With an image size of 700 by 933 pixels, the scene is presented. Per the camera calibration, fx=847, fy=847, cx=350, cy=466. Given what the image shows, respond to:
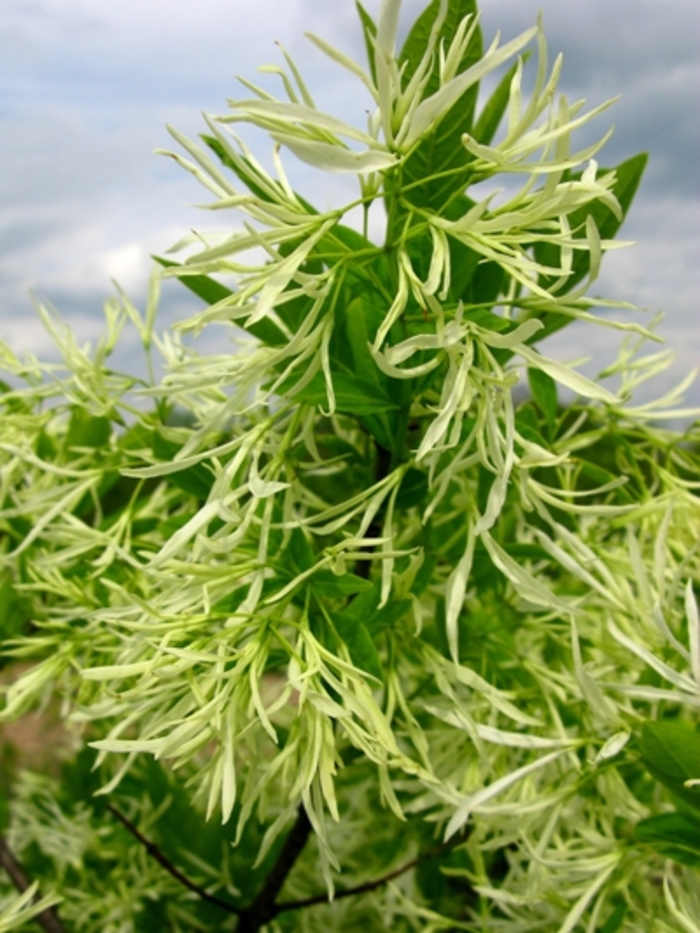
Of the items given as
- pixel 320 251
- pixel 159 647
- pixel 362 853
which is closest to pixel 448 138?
pixel 320 251

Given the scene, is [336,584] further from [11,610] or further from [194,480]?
[11,610]

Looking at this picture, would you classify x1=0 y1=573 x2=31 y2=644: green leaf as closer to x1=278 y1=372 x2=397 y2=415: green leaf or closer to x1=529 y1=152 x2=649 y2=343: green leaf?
x1=278 y1=372 x2=397 y2=415: green leaf

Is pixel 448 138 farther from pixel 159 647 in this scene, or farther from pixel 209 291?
pixel 159 647

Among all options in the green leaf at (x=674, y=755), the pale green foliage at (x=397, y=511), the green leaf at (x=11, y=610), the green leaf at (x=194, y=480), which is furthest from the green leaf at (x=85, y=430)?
the green leaf at (x=674, y=755)

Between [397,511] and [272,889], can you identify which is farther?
[272,889]

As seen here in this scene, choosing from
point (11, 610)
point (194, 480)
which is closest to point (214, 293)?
point (194, 480)

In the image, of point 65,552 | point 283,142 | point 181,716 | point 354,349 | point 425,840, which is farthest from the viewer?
point 425,840

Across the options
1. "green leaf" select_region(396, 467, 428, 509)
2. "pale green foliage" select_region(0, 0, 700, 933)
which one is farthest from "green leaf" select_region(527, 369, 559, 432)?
"green leaf" select_region(396, 467, 428, 509)
